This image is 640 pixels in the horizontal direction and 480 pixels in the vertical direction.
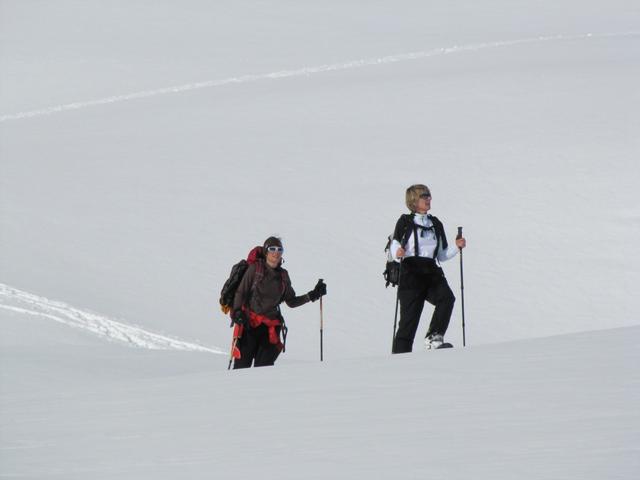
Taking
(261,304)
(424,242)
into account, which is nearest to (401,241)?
(424,242)

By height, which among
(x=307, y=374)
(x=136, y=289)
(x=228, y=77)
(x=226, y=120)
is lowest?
(x=307, y=374)

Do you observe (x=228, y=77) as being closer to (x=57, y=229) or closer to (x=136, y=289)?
(x=57, y=229)

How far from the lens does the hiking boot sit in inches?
334

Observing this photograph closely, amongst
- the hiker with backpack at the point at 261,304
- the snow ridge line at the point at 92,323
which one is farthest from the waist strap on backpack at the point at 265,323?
the snow ridge line at the point at 92,323

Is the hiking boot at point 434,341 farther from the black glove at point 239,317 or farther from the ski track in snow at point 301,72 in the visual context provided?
the ski track in snow at point 301,72

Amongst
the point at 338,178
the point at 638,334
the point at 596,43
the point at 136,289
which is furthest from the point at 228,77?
the point at 638,334

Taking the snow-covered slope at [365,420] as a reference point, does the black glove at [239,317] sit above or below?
above

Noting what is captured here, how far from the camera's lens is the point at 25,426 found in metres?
6.17

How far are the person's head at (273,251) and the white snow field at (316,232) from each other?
43.4 inches

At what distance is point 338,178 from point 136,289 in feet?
16.6

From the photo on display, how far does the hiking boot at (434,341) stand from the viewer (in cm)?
849

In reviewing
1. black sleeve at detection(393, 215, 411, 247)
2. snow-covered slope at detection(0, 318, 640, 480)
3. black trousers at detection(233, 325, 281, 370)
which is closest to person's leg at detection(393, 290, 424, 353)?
black sleeve at detection(393, 215, 411, 247)

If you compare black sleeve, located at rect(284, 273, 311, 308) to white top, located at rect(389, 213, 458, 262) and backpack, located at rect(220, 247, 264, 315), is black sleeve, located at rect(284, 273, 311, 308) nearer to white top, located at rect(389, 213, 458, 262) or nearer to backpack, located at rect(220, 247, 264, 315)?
backpack, located at rect(220, 247, 264, 315)

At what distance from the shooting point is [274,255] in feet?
28.4
